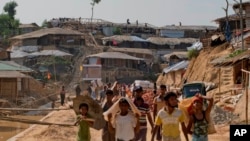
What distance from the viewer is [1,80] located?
1288 inches

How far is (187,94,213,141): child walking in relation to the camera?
7.75 m

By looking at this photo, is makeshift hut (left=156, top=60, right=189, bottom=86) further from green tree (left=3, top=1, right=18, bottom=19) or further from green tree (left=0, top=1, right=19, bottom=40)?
green tree (left=3, top=1, right=18, bottom=19)

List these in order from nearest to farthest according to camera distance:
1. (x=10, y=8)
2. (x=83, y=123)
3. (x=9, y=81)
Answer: (x=83, y=123), (x=9, y=81), (x=10, y=8)

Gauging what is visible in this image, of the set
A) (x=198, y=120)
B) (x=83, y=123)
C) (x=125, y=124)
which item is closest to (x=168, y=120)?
(x=198, y=120)

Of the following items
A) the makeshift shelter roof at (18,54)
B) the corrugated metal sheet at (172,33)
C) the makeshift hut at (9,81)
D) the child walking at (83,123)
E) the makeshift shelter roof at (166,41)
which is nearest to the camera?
the child walking at (83,123)

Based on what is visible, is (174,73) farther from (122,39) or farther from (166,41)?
(166,41)

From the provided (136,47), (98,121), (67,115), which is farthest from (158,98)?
(136,47)

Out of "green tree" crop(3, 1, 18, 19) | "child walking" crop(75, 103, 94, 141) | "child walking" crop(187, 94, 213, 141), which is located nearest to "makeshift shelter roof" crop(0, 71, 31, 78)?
"child walking" crop(75, 103, 94, 141)

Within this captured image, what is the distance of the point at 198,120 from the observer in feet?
25.5

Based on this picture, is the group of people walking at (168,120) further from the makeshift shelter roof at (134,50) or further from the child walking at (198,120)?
the makeshift shelter roof at (134,50)

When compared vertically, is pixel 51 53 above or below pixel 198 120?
above

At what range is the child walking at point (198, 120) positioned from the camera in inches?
305

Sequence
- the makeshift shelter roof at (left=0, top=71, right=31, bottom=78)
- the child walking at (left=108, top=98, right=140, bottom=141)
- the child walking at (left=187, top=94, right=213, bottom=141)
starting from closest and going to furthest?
the child walking at (left=187, top=94, right=213, bottom=141), the child walking at (left=108, top=98, right=140, bottom=141), the makeshift shelter roof at (left=0, top=71, right=31, bottom=78)

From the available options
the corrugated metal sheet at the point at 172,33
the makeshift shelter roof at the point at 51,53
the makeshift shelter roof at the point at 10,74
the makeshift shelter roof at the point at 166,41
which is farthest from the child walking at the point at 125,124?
the corrugated metal sheet at the point at 172,33
